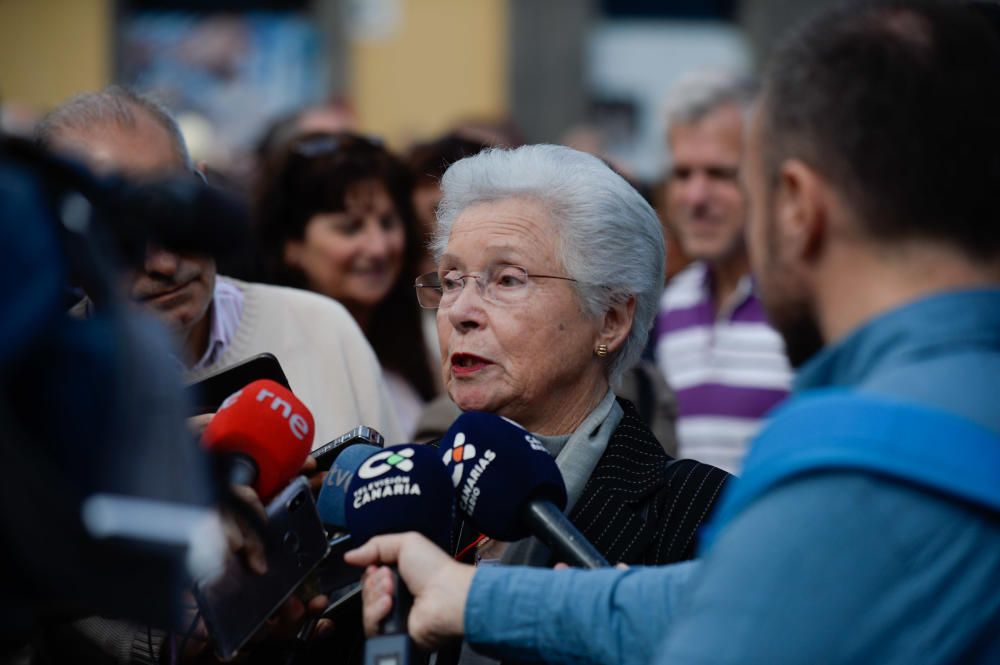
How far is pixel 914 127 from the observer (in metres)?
1.85

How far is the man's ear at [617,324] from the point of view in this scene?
354 cm

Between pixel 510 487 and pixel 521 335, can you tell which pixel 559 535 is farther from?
pixel 521 335

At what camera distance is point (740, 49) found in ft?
52.9

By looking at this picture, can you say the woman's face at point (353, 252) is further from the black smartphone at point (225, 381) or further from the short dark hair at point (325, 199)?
the black smartphone at point (225, 381)

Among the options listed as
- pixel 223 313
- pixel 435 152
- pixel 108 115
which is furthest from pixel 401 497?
pixel 435 152

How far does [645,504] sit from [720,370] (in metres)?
2.28

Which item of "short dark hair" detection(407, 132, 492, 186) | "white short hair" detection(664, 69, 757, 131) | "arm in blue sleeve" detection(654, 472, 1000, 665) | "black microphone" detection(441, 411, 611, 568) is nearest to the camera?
"arm in blue sleeve" detection(654, 472, 1000, 665)

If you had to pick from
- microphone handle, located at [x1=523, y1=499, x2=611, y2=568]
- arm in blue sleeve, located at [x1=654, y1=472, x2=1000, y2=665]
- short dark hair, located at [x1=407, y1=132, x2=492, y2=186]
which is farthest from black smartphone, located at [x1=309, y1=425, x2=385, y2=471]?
short dark hair, located at [x1=407, y1=132, x2=492, y2=186]

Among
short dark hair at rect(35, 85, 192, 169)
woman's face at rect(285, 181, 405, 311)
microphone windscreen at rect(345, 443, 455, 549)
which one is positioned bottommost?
woman's face at rect(285, 181, 405, 311)

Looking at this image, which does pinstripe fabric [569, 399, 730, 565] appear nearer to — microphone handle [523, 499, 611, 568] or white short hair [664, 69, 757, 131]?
microphone handle [523, 499, 611, 568]

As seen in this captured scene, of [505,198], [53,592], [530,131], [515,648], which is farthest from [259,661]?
[530,131]

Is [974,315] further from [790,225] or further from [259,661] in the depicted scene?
[259,661]

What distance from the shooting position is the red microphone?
2.70 m

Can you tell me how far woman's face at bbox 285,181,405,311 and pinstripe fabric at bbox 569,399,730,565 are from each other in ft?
7.25
